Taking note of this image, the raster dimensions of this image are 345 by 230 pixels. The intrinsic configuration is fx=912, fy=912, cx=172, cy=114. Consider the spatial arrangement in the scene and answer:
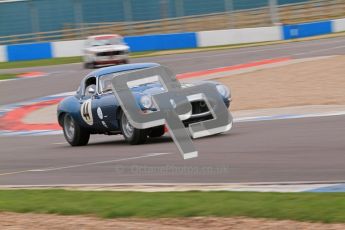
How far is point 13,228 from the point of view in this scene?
7.77m

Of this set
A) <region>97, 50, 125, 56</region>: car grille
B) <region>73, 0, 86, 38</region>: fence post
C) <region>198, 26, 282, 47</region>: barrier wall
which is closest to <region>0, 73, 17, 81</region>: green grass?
<region>97, 50, 125, 56</region>: car grille

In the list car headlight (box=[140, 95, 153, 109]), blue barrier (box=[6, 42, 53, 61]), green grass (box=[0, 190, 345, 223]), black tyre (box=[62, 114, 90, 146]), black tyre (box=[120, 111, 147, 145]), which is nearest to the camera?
green grass (box=[0, 190, 345, 223])

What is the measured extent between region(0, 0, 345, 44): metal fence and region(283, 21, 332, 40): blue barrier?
1.06m

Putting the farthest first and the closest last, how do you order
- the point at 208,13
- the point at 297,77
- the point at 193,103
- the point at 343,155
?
the point at 208,13 → the point at 297,77 → the point at 193,103 → the point at 343,155

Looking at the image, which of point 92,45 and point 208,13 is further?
point 208,13

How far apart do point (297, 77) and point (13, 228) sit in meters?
16.7

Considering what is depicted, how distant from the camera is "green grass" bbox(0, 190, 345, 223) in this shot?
24.1 ft

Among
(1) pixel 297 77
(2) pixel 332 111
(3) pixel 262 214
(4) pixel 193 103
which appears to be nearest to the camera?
(3) pixel 262 214

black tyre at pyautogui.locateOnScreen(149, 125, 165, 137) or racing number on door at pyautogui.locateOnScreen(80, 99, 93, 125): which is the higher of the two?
racing number on door at pyautogui.locateOnScreen(80, 99, 93, 125)

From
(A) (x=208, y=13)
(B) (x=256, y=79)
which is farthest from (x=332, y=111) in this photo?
(A) (x=208, y=13)

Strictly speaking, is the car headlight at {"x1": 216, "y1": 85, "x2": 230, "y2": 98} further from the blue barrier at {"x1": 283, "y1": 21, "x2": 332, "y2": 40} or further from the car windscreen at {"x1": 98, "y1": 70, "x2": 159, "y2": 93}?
the blue barrier at {"x1": 283, "y1": 21, "x2": 332, "y2": 40}

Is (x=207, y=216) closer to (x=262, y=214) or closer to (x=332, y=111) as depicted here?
(x=262, y=214)

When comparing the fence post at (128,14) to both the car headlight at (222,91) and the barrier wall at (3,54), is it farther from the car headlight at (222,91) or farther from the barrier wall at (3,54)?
the car headlight at (222,91)

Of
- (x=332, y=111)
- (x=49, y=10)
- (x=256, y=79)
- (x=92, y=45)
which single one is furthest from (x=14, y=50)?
(x=332, y=111)
